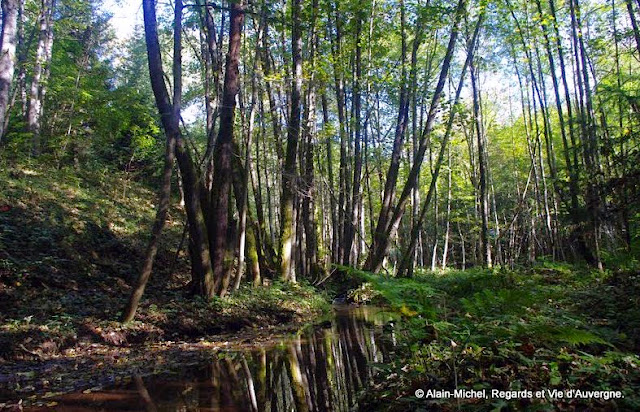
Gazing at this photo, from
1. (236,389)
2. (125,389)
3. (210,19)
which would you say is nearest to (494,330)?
(236,389)

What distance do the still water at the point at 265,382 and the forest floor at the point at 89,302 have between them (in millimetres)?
587

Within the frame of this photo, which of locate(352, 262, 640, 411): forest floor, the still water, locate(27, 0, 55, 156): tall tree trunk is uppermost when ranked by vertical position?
locate(27, 0, 55, 156): tall tree trunk

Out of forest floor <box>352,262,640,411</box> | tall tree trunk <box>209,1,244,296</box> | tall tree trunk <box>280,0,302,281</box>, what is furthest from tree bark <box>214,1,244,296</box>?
forest floor <box>352,262,640,411</box>

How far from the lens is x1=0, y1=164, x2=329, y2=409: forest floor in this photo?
6227mm

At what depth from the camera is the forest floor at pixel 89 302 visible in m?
6.23

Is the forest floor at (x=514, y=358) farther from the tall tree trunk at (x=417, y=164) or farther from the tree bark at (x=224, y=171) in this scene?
the tall tree trunk at (x=417, y=164)

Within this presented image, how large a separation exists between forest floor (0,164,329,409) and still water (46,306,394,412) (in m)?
0.59

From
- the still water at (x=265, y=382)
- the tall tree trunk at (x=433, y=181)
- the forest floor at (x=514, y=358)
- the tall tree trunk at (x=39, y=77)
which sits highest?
the tall tree trunk at (x=39, y=77)

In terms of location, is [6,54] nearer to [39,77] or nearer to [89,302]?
[89,302]

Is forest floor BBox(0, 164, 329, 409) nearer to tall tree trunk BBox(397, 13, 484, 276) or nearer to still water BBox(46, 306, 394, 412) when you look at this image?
still water BBox(46, 306, 394, 412)

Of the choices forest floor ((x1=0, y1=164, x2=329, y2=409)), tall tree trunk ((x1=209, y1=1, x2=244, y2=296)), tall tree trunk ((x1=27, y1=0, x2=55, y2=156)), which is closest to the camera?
forest floor ((x1=0, y1=164, x2=329, y2=409))

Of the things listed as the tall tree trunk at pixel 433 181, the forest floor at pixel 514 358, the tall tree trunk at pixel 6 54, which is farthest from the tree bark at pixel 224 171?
the tall tree trunk at pixel 433 181

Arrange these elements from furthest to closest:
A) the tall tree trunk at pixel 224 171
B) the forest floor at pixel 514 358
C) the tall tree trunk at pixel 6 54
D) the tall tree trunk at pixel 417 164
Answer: the tall tree trunk at pixel 417 164 → the tall tree trunk at pixel 224 171 → the tall tree trunk at pixel 6 54 → the forest floor at pixel 514 358

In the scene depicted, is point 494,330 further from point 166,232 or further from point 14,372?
point 166,232
